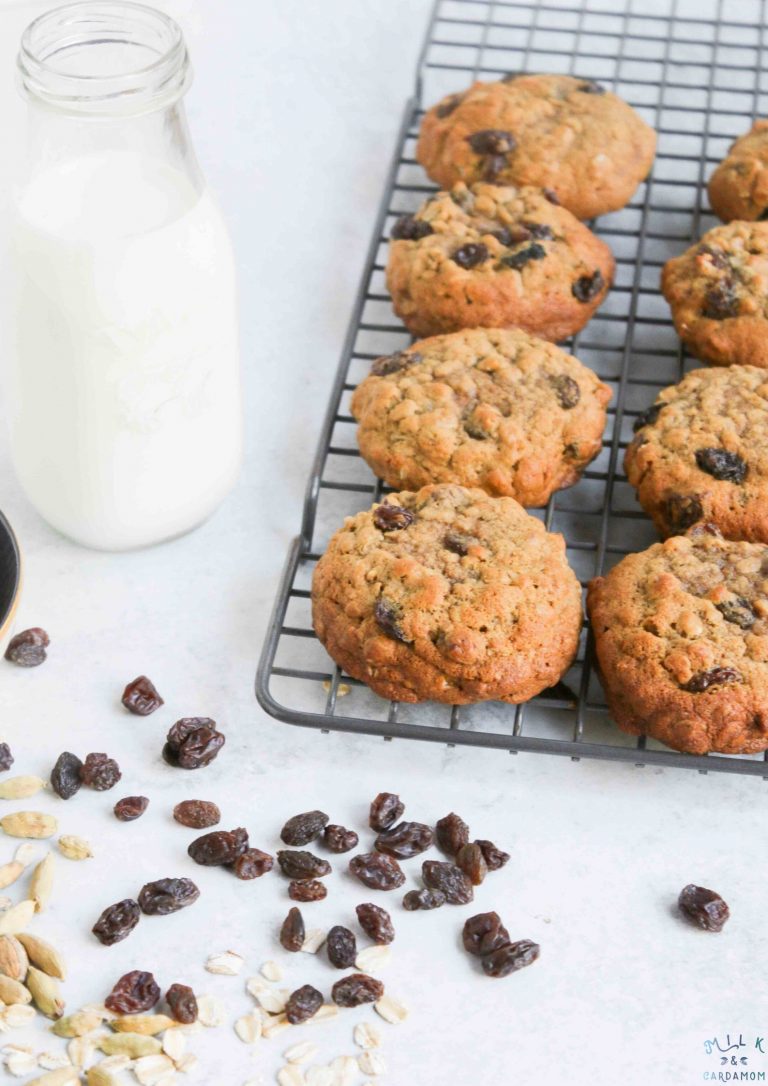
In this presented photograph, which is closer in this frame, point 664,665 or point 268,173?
point 664,665

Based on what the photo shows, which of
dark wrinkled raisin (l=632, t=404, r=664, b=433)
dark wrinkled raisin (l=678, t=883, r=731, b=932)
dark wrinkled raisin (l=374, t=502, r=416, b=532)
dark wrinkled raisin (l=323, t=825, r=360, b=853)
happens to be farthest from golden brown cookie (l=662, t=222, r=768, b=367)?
dark wrinkled raisin (l=323, t=825, r=360, b=853)

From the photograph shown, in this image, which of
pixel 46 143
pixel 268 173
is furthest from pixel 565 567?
pixel 268 173

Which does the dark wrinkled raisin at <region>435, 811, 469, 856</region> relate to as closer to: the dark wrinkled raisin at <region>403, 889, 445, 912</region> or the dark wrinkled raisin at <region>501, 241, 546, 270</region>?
the dark wrinkled raisin at <region>403, 889, 445, 912</region>

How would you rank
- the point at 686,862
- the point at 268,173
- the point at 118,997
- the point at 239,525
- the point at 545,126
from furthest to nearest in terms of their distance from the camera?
the point at 268,173 < the point at 545,126 < the point at 239,525 < the point at 686,862 < the point at 118,997

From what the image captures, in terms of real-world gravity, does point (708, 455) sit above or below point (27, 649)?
above

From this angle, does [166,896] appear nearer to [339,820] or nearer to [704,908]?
[339,820]

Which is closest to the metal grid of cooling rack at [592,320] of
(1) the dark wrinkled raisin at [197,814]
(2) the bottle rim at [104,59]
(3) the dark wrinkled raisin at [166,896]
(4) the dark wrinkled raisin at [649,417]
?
(4) the dark wrinkled raisin at [649,417]

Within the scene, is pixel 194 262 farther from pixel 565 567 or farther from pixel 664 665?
pixel 664 665

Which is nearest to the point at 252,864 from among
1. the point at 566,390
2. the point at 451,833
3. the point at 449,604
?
the point at 451,833

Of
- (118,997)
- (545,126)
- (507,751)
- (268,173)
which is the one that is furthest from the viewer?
(268,173)
